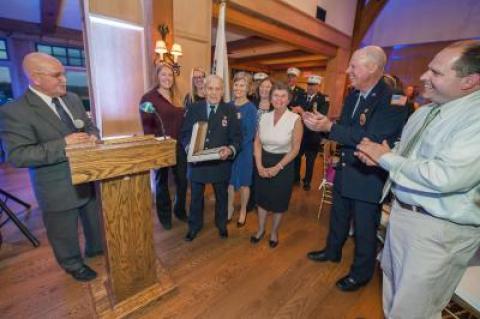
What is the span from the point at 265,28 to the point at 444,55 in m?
4.30

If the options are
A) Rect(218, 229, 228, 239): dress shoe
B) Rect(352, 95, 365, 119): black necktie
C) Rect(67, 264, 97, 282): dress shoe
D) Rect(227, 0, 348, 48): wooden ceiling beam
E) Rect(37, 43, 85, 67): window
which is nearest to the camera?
Rect(352, 95, 365, 119): black necktie

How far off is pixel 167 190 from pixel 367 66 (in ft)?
6.79

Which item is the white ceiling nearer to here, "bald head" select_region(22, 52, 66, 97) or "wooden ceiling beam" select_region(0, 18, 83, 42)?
"wooden ceiling beam" select_region(0, 18, 83, 42)

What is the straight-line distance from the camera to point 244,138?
2490mm

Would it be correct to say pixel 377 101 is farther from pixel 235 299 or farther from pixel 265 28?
pixel 265 28

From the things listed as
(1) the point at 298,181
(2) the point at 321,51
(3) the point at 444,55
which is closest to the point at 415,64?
(2) the point at 321,51

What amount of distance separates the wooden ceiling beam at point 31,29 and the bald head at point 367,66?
26.8 ft

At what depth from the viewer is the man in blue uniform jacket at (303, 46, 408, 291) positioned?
146 cm

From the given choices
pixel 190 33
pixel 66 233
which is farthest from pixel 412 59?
pixel 66 233

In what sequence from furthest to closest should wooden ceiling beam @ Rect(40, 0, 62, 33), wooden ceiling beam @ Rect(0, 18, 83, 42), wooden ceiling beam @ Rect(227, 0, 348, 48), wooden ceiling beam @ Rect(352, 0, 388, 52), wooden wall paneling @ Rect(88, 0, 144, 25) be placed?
wooden ceiling beam @ Rect(352, 0, 388, 52) → wooden ceiling beam @ Rect(0, 18, 83, 42) → wooden ceiling beam @ Rect(40, 0, 62, 33) → wooden ceiling beam @ Rect(227, 0, 348, 48) → wooden wall paneling @ Rect(88, 0, 144, 25)

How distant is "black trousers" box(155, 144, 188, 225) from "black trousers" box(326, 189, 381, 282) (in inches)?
61.3

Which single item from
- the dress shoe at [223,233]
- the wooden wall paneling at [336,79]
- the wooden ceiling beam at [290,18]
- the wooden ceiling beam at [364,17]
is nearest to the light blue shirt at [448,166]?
the dress shoe at [223,233]

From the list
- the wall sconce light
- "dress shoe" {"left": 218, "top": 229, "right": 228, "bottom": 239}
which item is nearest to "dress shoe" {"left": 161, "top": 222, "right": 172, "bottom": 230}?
"dress shoe" {"left": 218, "top": 229, "right": 228, "bottom": 239}

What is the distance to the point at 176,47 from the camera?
3068 millimetres
